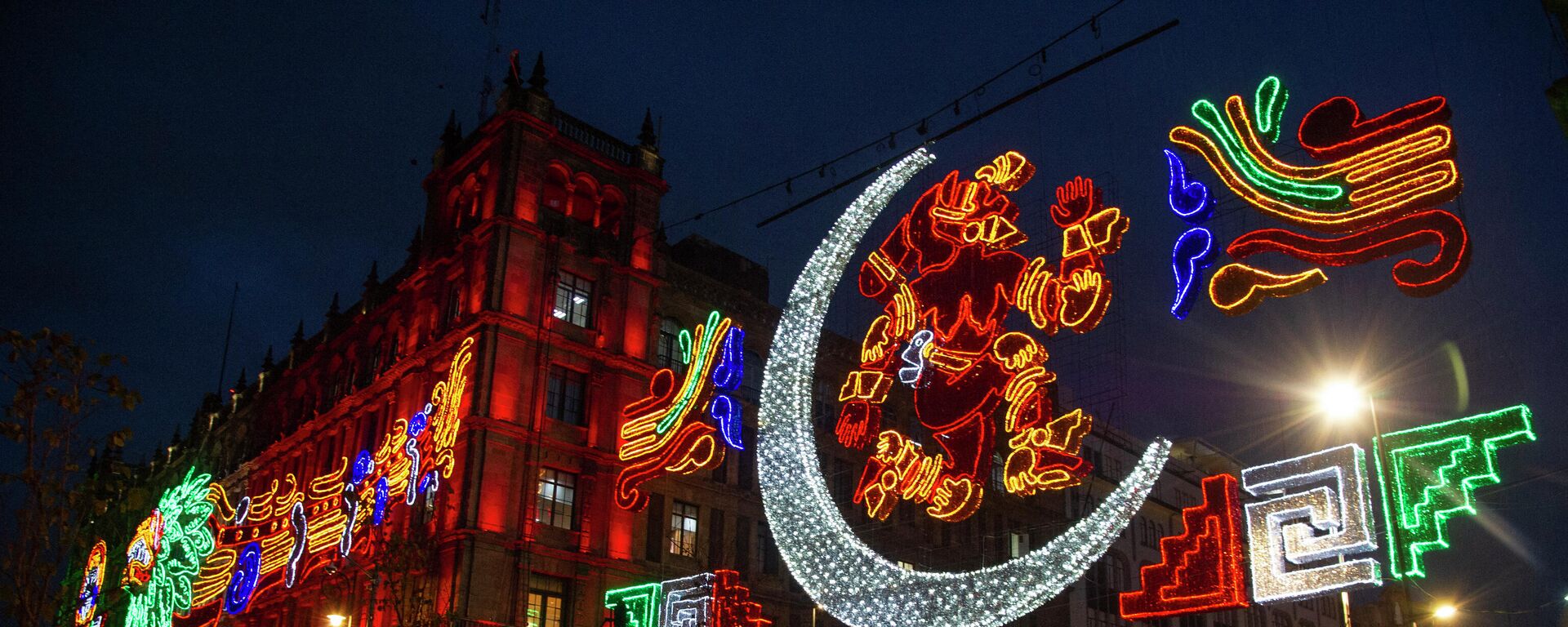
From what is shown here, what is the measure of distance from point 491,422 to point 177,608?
865 inches

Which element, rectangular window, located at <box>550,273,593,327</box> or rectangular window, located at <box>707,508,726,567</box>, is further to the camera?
rectangular window, located at <box>707,508,726,567</box>

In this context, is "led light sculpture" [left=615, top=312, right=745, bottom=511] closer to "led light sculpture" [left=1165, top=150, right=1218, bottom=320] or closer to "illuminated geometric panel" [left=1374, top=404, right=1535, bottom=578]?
"led light sculpture" [left=1165, top=150, right=1218, bottom=320]

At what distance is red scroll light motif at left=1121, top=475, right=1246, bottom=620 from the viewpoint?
52.7 ft

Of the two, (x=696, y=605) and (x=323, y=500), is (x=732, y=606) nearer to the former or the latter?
(x=696, y=605)

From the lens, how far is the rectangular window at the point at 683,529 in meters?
39.0

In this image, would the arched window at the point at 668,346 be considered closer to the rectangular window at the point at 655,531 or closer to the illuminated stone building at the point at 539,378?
the illuminated stone building at the point at 539,378

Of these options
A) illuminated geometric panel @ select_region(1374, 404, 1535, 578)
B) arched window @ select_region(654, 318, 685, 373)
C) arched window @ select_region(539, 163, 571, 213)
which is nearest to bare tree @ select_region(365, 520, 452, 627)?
arched window @ select_region(654, 318, 685, 373)

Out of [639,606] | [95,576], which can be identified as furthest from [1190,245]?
[95,576]

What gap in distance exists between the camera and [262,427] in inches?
2270

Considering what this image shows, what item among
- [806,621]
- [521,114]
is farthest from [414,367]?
[806,621]

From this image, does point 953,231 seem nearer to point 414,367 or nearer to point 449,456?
point 449,456

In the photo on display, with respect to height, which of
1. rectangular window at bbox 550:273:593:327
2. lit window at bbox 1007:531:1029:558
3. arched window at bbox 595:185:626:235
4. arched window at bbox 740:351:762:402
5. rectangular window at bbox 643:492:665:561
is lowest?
rectangular window at bbox 643:492:665:561

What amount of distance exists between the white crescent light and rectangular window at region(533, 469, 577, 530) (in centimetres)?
1245

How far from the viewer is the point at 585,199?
4234 cm
